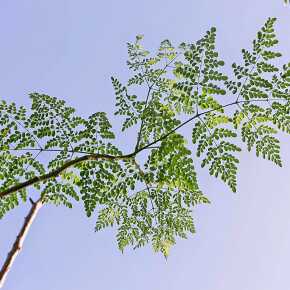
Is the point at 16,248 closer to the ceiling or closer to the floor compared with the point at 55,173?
closer to the floor

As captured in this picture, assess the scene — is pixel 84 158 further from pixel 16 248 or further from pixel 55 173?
pixel 16 248

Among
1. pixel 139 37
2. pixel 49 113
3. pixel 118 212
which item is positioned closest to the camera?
pixel 49 113

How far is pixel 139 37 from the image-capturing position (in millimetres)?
5770

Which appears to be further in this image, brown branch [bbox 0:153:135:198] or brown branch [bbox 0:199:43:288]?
brown branch [bbox 0:153:135:198]

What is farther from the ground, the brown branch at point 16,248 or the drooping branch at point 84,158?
the drooping branch at point 84,158

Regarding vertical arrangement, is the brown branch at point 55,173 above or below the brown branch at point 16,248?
above

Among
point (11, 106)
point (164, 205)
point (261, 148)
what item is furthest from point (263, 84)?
point (11, 106)

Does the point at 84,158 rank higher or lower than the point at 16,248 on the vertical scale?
higher

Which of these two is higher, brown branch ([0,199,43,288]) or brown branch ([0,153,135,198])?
brown branch ([0,153,135,198])

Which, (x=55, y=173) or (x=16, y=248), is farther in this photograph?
(x=55, y=173)

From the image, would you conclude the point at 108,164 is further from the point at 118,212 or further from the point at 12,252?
the point at 12,252

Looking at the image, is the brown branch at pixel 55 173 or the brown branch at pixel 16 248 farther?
the brown branch at pixel 55 173

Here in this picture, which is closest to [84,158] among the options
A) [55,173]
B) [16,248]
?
[55,173]

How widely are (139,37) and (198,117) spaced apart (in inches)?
70.6
